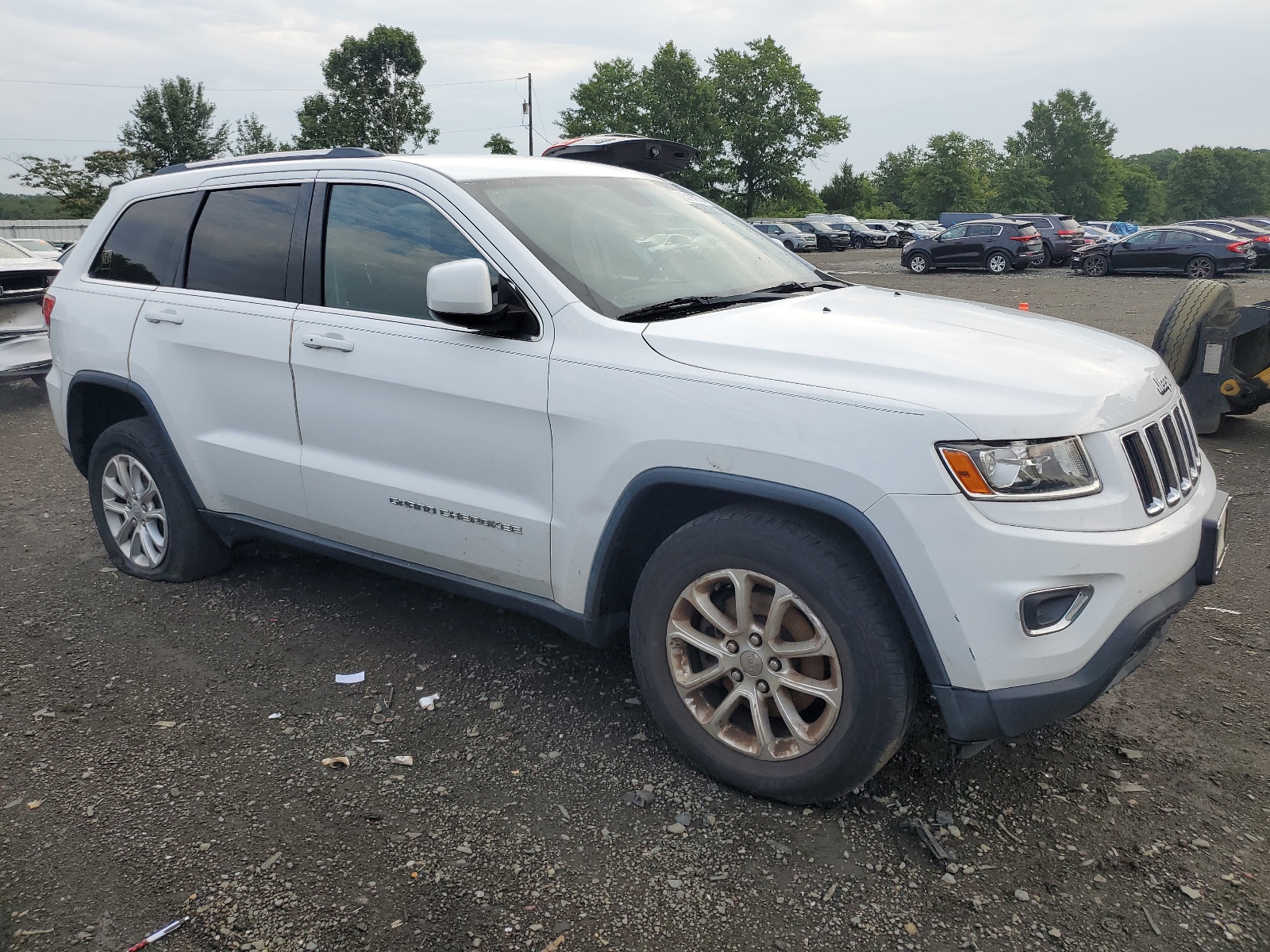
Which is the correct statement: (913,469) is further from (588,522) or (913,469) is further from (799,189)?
(799,189)

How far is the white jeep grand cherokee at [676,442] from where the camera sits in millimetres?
2436

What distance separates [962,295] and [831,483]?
62.9 feet

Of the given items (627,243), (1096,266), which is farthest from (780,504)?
(1096,266)

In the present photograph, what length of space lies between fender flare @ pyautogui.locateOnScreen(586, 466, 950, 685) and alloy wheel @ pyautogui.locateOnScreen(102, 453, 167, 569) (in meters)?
2.44

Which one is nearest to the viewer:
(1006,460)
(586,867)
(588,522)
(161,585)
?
(1006,460)

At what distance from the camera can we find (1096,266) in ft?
86.6

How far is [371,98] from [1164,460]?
73532mm

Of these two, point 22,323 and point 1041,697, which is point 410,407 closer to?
point 1041,697

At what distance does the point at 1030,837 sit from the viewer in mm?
2703

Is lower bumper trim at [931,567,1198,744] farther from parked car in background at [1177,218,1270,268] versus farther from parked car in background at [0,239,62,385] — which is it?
parked car in background at [1177,218,1270,268]

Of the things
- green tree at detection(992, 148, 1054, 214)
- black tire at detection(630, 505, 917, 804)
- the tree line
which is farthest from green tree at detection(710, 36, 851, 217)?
black tire at detection(630, 505, 917, 804)

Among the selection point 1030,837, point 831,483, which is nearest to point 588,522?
point 831,483

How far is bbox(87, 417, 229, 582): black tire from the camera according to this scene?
4344 millimetres

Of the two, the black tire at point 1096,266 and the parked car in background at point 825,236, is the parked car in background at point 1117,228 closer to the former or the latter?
the parked car in background at point 825,236
